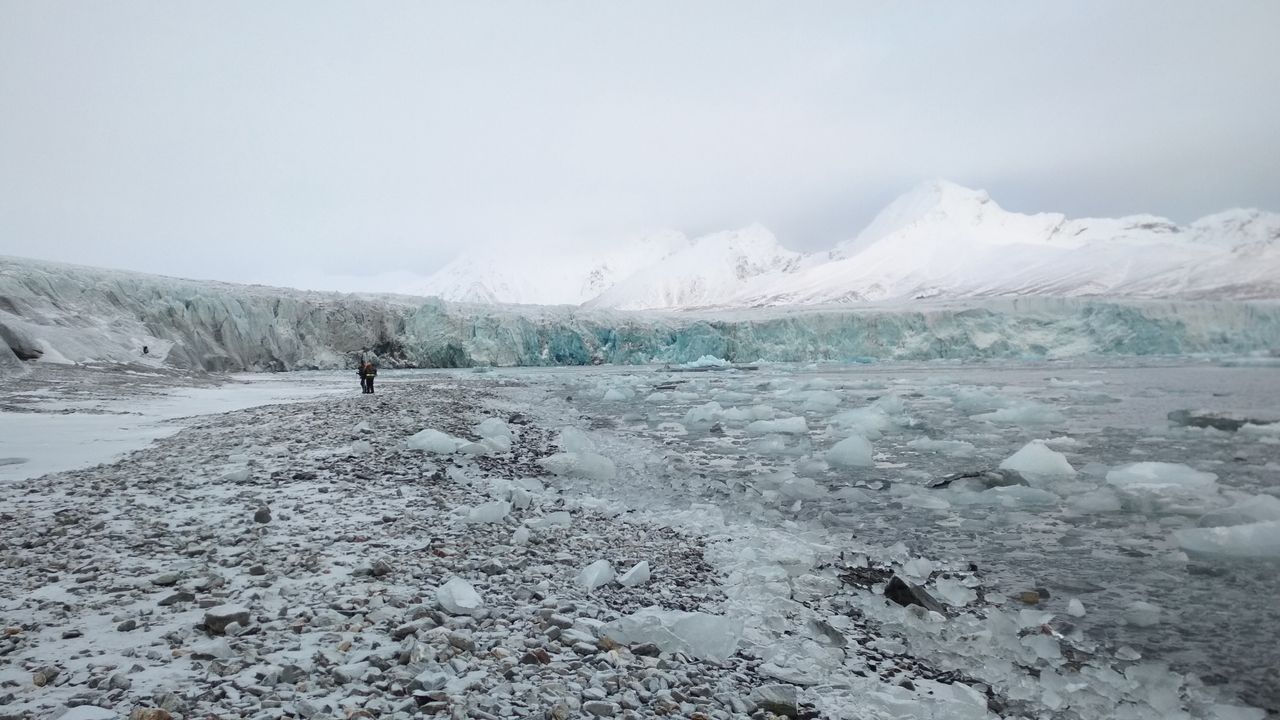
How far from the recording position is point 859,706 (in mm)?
2586

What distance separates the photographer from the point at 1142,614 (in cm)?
354

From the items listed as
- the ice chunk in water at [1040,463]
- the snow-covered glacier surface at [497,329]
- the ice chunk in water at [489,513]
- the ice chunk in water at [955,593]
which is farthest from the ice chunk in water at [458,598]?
the snow-covered glacier surface at [497,329]

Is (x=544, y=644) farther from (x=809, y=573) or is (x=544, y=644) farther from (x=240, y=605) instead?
(x=809, y=573)

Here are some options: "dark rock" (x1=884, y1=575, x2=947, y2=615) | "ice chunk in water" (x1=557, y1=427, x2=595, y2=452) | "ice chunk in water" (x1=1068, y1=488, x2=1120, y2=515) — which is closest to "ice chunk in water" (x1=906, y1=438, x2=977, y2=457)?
"ice chunk in water" (x1=1068, y1=488, x2=1120, y2=515)

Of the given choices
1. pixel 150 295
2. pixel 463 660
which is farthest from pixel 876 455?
pixel 150 295

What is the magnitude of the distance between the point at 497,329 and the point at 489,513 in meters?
A: 39.2

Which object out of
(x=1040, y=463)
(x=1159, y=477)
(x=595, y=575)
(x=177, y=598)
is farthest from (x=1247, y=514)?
(x=177, y=598)

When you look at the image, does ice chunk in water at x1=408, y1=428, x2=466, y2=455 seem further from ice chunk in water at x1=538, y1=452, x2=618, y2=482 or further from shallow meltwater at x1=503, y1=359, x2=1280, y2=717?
shallow meltwater at x1=503, y1=359, x2=1280, y2=717

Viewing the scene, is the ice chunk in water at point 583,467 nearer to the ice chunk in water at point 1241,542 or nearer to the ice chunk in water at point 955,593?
the ice chunk in water at point 955,593

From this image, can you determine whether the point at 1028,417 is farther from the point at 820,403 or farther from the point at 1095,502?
the point at 1095,502

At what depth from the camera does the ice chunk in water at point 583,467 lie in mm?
7188

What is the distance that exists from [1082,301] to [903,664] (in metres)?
47.9

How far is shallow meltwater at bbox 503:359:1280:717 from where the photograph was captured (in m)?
3.35

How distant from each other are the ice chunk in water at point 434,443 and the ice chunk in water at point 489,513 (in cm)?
277
